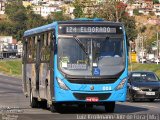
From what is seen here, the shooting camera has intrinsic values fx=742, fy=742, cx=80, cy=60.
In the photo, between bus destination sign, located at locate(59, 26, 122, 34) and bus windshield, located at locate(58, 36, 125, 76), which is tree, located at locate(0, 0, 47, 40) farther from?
bus windshield, located at locate(58, 36, 125, 76)

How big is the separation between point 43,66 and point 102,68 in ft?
8.30

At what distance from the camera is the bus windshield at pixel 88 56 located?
22.6 m

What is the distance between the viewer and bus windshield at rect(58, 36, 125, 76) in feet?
74.1

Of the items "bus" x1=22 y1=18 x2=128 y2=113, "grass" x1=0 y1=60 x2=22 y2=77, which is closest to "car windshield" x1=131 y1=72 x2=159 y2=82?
"bus" x1=22 y1=18 x2=128 y2=113

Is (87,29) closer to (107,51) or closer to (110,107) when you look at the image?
(107,51)

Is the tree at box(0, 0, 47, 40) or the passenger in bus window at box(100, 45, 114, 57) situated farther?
the tree at box(0, 0, 47, 40)

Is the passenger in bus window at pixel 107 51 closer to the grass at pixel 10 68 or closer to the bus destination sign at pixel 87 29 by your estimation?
the bus destination sign at pixel 87 29

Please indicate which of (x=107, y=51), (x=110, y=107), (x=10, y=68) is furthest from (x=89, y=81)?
(x=10, y=68)

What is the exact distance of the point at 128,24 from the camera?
3898 inches

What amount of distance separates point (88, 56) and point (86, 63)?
0.23 meters

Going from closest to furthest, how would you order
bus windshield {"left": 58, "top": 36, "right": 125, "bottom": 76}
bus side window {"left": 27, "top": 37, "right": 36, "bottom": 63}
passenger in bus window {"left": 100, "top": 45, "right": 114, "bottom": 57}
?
bus windshield {"left": 58, "top": 36, "right": 125, "bottom": 76} → passenger in bus window {"left": 100, "top": 45, "right": 114, "bottom": 57} → bus side window {"left": 27, "top": 37, "right": 36, "bottom": 63}

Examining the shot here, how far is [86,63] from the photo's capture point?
2259 cm

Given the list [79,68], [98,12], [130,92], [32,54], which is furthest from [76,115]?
[98,12]

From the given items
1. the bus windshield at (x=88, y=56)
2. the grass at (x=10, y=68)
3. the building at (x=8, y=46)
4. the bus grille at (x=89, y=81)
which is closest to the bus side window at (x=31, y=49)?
the bus windshield at (x=88, y=56)
